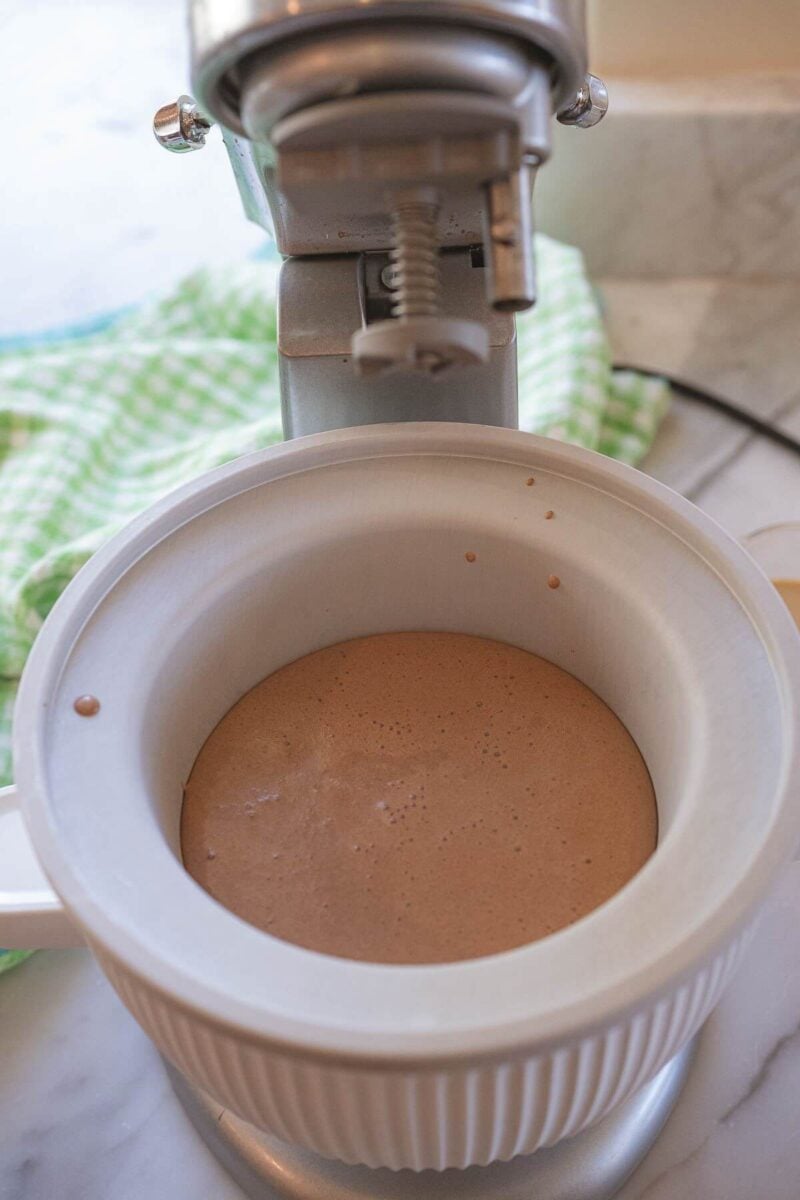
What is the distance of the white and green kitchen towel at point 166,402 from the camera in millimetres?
732

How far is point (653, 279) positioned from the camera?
922 mm

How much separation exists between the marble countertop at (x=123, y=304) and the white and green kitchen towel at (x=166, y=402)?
7 cm

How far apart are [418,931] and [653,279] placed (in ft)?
2.22

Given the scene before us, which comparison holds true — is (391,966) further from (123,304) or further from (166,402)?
(123,304)

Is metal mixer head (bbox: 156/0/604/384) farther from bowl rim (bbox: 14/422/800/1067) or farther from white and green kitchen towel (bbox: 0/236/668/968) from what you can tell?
white and green kitchen towel (bbox: 0/236/668/968)

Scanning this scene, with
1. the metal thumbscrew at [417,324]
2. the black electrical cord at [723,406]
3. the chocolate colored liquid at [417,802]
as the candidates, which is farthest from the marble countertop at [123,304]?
the metal thumbscrew at [417,324]

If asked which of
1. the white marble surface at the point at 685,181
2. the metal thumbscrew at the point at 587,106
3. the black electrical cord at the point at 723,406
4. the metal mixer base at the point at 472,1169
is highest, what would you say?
the white marble surface at the point at 685,181

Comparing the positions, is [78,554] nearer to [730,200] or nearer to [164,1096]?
[164,1096]

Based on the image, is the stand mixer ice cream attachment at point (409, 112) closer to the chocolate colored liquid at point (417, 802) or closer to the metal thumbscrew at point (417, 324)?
the metal thumbscrew at point (417, 324)

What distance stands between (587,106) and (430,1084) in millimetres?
360

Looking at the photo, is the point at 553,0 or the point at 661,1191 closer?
the point at 553,0

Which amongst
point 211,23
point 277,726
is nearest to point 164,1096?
point 277,726

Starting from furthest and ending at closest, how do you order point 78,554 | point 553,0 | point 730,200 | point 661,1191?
1. point 730,200
2. point 78,554
3. point 661,1191
4. point 553,0

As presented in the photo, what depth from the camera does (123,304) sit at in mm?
943
